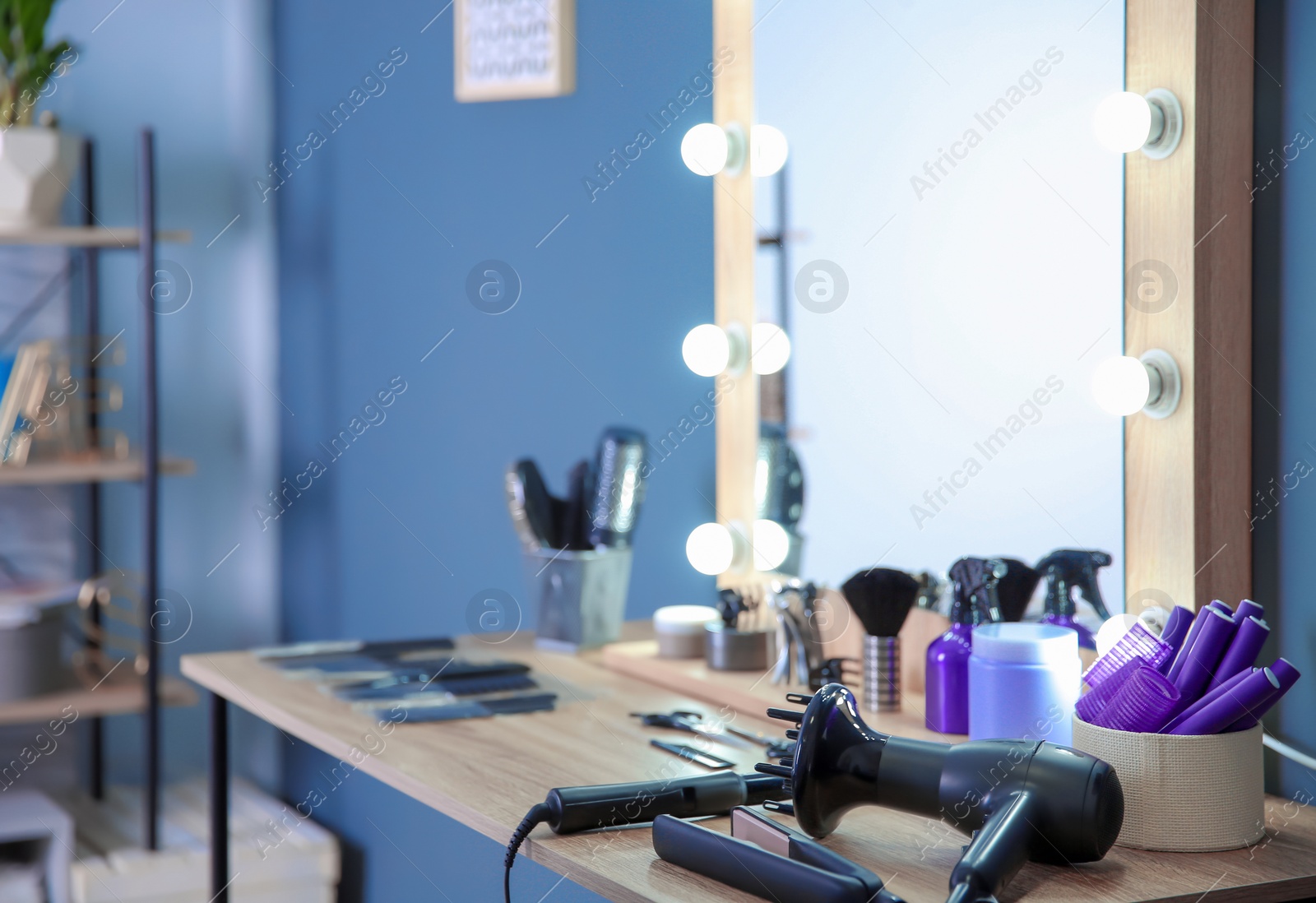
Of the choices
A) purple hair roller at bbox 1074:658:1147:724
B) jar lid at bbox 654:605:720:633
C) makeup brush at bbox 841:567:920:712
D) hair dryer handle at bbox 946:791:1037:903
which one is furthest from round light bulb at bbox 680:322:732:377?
hair dryer handle at bbox 946:791:1037:903

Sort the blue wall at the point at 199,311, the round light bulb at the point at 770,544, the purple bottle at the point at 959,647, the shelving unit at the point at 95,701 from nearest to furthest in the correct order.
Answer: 1. the purple bottle at the point at 959,647
2. the round light bulb at the point at 770,544
3. the shelving unit at the point at 95,701
4. the blue wall at the point at 199,311

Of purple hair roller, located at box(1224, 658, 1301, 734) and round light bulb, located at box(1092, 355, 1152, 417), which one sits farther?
round light bulb, located at box(1092, 355, 1152, 417)

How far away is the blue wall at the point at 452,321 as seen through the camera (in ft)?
6.18

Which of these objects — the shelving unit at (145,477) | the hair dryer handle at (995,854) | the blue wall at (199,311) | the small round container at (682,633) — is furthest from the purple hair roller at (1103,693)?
the blue wall at (199,311)

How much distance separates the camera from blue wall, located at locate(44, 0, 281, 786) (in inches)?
110

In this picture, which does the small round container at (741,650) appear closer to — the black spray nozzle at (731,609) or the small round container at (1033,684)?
the black spray nozzle at (731,609)

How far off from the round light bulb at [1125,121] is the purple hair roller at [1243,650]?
1.39 ft

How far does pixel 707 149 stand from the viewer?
66.0 inches

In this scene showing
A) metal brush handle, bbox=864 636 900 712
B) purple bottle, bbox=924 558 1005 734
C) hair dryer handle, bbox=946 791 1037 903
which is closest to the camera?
hair dryer handle, bbox=946 791 1037 903

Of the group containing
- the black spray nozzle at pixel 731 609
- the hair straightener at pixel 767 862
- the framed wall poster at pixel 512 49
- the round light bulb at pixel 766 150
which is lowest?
the hair straightener at pixel 767 862

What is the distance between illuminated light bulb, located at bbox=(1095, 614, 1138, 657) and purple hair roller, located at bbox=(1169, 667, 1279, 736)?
0.66 feet

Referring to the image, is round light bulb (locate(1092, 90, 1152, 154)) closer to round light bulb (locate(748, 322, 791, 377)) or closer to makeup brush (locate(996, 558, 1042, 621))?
makeup brush (locate(996, 558, 1042, 621))

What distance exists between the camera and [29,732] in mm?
2680

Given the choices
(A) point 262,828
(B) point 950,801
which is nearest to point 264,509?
(A) point 262,828
